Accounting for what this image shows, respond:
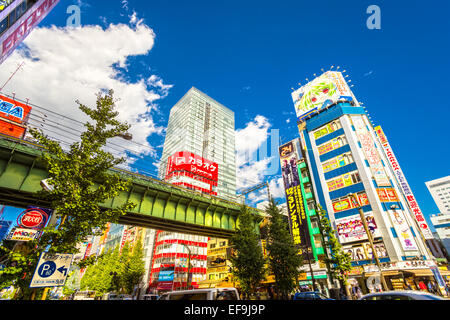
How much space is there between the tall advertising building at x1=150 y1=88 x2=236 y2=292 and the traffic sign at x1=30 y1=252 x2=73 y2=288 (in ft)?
70.6

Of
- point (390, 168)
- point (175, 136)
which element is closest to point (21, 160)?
point (390, 168)

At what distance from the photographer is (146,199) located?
67.6 feet

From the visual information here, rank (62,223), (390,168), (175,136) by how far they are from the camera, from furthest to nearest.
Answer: (175,136) → (390,168) → (62,223)

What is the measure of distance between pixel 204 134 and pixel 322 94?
70.5 metres

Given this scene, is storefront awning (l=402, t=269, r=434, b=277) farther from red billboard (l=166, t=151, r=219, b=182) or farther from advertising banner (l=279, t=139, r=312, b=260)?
red billboard (l=166, t=151, r=219, b=182)

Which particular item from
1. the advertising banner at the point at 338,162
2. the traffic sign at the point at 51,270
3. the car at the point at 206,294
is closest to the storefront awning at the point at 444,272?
the advertising banner at the point at 338,162

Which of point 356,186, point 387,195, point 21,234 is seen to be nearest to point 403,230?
point 387,195

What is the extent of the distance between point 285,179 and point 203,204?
861 inches

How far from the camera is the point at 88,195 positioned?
10242 mm

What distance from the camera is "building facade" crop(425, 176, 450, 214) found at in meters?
148

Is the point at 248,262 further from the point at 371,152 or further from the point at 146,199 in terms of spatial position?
the point at 371,152
